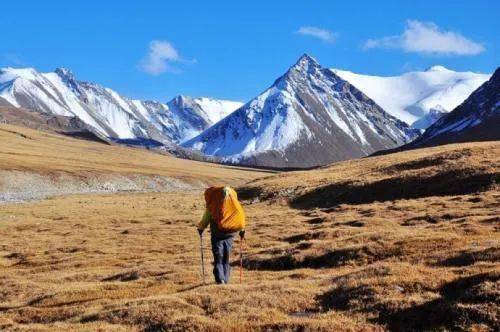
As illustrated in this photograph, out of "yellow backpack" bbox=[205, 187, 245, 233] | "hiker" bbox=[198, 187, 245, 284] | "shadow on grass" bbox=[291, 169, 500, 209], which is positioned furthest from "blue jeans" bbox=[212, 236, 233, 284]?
"shadow on grass" bbox=[291, 169, 500, 209]

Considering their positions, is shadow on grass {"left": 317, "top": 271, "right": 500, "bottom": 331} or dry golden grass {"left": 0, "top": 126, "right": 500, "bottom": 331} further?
dry golden grass {"left": 0, "top": 126, "right": 500, "bottom": 331}

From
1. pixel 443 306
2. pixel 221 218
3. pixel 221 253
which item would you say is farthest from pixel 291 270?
pixel 443 306

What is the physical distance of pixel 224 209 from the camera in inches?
888

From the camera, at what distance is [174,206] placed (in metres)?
83.6

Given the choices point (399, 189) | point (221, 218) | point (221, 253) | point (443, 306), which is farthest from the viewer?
point (399, 189)

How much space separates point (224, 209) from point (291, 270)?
306 inches

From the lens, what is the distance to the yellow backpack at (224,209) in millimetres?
22516

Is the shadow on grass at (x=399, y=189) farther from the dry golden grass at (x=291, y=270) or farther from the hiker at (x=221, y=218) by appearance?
Result: the hiker at (x=221, y=218)

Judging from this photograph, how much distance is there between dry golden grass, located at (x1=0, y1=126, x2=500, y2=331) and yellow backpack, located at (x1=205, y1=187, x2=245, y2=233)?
2191 mm

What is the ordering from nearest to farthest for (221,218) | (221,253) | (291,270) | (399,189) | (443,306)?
(443,306), (221,218), (221,253), (291,270), (399,189)

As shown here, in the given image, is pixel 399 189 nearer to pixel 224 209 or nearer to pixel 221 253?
pixel 221 253

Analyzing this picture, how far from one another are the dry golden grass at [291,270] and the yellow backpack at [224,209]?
7.19 feet

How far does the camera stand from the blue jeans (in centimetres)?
2264

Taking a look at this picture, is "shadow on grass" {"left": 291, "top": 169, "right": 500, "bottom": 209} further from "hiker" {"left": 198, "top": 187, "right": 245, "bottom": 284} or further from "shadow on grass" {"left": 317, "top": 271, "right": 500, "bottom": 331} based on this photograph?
"shadow on grass" {"left": 317, "top": 271, "right": 500, "bottom": 331}
